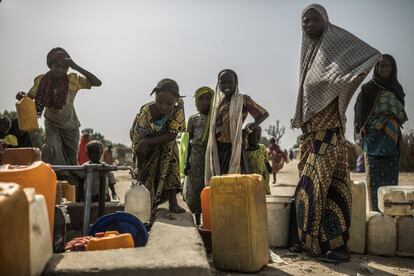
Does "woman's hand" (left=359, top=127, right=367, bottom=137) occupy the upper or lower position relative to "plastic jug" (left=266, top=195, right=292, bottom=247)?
upper

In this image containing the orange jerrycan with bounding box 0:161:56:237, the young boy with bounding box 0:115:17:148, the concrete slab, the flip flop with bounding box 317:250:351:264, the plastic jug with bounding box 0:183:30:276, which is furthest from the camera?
the young boy with bounding box 0:115:17:148

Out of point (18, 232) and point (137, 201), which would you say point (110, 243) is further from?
point (137, 201)

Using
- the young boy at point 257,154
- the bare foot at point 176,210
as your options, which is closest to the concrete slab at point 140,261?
the bare foot at point 176,210

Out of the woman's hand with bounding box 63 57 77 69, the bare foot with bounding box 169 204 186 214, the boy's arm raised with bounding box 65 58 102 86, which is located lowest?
the bare foot with bounding box 169 204 186 214

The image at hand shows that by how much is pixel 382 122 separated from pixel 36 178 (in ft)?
13.0

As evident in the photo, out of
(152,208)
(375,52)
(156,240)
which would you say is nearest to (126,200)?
(152,208)

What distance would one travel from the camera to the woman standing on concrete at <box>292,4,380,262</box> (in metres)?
3.41

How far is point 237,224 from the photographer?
2924 mm

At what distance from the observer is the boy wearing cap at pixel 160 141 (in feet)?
12.2

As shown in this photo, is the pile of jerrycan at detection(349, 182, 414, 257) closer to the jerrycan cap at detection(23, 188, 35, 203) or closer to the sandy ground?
the sandy ground

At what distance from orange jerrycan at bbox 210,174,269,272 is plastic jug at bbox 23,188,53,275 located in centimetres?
144

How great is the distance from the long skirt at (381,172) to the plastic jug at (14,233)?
4.22m

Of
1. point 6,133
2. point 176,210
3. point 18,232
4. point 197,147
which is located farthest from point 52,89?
point 18,232

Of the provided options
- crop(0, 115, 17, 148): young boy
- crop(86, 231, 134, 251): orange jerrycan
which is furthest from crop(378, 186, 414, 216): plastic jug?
crop(0, 115, 17, 148): young boy
